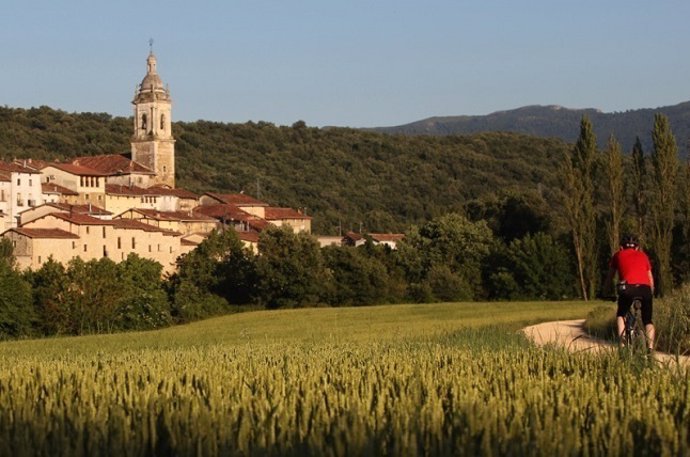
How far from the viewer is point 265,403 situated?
1003cm

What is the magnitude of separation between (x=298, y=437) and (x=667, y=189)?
51.7m

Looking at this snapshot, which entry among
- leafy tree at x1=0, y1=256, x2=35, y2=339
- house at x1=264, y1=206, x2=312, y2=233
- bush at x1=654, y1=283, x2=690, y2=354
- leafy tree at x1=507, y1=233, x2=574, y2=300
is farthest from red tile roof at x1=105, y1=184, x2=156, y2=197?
bush at x1=654, y1=283, x2=690, y2=354

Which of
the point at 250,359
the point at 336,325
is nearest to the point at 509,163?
the point at 336,325

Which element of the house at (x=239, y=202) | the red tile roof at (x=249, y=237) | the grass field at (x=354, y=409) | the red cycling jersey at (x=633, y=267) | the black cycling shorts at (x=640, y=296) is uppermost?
the house at (x=239, y=202)

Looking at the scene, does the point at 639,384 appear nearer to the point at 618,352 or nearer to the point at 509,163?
the point at 618,352

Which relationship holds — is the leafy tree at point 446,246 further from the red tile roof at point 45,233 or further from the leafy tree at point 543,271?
the red tile roof at point 45,233

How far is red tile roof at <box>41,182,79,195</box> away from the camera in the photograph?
93.7 meters

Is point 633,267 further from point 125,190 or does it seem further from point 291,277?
point 125,190

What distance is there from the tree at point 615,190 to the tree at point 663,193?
163 centimetres

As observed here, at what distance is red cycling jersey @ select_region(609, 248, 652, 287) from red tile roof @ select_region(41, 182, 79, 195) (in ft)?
267

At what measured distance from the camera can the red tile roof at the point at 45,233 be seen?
78312mm

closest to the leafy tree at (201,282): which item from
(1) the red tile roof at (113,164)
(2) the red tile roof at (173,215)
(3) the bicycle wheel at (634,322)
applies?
(2) the red tile roof at (173,215)

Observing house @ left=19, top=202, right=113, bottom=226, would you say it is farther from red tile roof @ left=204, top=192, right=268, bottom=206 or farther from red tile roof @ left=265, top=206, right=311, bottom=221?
red tile roof @ left=265, top=206, right=311, bottom=221

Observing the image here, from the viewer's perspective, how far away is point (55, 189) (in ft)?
311
